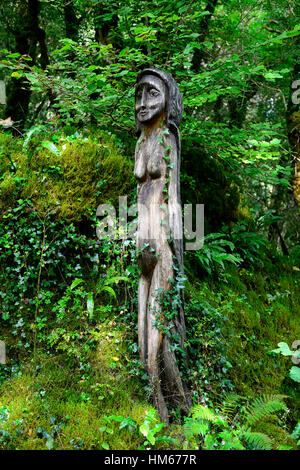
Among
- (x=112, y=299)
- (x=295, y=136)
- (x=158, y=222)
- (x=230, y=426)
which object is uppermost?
(x=295, y=136)

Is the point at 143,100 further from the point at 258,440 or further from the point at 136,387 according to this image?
the point at 258,440

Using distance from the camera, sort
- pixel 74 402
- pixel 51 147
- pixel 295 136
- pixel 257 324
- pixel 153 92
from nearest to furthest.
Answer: pixel 74 402
pixel 153 92
pixel 51 147
pixel 257 324
pixel 295 136

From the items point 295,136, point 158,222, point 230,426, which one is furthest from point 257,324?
point 295,136

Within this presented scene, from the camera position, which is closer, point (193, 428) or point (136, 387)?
point (193, 428)

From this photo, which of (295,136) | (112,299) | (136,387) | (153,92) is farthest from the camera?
(295,136)

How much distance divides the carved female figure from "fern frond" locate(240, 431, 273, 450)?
0.70 meters

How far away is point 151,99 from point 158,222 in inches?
60.5

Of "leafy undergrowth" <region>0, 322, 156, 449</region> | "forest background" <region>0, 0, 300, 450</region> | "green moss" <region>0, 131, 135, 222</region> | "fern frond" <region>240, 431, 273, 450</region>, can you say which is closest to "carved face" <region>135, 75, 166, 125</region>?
"forest background" <region>0, 0, 300, 450</region>

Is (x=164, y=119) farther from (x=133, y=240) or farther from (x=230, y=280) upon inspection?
(x=230, y=280)

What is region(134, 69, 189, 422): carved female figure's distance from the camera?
3.50 metres

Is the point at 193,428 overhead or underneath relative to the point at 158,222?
underneath

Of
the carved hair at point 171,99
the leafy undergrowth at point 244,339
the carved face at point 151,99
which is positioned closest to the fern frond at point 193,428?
the leafy undergrowth at point 244,339

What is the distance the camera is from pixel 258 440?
10.2 ft

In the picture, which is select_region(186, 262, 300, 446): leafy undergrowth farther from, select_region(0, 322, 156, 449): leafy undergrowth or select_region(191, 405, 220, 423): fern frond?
select_region(0, 322, 156, 449): leafy undergrowth
